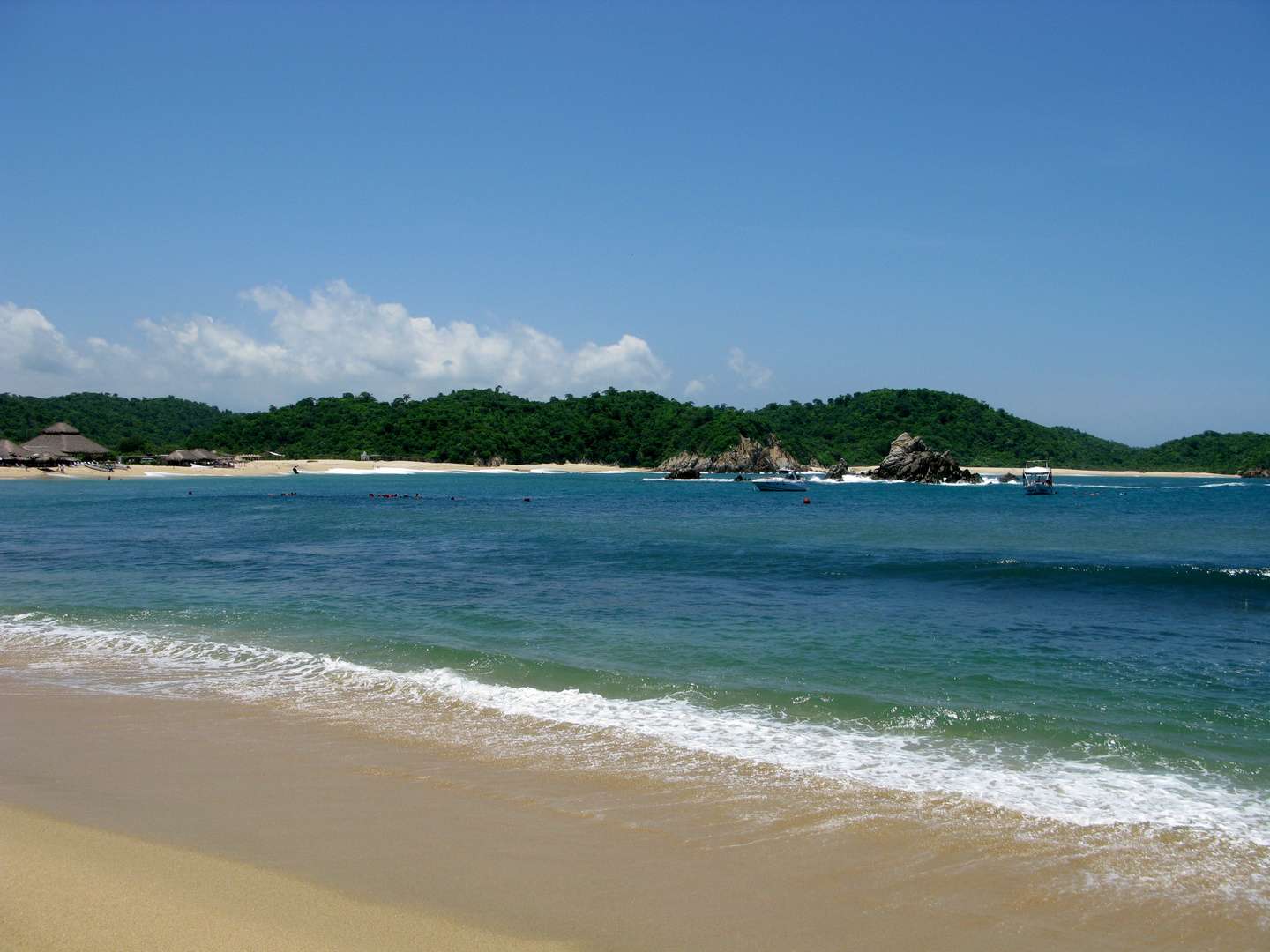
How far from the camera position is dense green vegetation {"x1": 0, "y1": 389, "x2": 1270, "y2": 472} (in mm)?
139500

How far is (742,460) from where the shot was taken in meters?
140

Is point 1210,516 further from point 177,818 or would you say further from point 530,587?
point 177,818

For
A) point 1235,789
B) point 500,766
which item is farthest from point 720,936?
point 1235,789

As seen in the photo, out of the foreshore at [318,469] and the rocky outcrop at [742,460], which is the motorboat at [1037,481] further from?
the rocky outcrop at [742,460]

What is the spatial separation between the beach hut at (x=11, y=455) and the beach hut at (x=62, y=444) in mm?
909

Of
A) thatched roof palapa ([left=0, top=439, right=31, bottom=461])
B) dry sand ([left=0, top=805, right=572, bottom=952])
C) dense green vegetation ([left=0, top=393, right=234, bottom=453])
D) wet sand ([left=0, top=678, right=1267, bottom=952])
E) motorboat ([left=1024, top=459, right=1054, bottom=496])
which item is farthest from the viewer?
dense green vegetation ([left=0, top=393, right=234, bottom=453])

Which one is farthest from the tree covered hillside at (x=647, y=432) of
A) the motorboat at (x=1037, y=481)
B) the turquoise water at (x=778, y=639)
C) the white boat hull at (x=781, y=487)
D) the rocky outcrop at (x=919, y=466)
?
the turquoise water at (x=778, y=639)

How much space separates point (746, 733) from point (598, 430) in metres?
162

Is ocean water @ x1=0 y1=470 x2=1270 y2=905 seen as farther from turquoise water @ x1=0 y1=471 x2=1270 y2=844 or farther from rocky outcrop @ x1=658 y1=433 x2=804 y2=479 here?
rocky outcrop @ x1=658 y1=433 x2=804 y2=479

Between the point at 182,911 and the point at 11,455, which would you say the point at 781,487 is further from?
the point at 11,455

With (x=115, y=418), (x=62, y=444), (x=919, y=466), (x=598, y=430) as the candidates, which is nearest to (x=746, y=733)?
(x=919, y=466)

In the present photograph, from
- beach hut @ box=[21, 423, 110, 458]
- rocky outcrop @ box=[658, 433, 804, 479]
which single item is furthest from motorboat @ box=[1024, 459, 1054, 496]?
beach hut @ box=[21, 423, 110, 458]

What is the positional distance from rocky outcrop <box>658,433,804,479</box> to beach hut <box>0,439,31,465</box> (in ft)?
300

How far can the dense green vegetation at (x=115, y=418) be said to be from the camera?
114119mm
